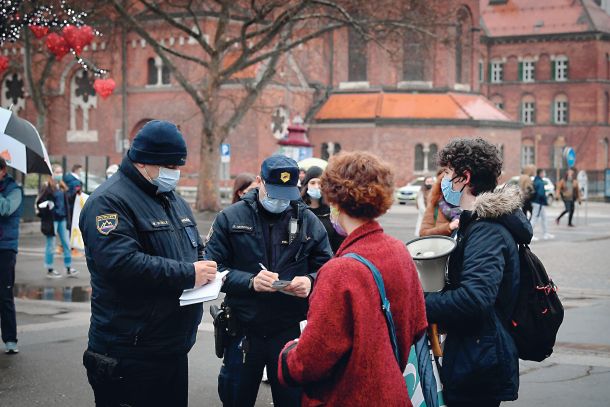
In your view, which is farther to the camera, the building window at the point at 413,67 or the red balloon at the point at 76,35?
the building window at the point at 413,67

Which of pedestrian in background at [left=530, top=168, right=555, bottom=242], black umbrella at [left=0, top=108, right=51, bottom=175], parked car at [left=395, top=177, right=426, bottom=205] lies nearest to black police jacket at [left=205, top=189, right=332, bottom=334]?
black umbrella at [left=0, top=108, right=51, bottom=175]

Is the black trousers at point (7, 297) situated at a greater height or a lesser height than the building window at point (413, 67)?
lesser

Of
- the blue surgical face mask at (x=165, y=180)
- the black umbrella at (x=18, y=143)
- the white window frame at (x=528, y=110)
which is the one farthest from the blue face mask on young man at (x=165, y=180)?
the white window frame at (x=528, y=110)

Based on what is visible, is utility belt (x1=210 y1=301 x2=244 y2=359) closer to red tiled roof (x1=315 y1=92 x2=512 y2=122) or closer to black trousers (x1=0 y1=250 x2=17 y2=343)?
black trousers (x1=0 y1=250 x2=17 y2=343)

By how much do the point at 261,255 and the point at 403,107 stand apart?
4771 centimetres

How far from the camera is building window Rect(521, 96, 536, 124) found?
2931 inches

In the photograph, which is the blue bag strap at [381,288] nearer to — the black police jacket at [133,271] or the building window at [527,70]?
the black police jacket at [133,271]

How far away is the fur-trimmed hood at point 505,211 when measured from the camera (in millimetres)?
4383

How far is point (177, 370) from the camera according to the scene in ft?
15.3

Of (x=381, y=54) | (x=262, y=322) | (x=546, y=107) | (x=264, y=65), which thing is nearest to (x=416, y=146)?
(x=381, y=54)

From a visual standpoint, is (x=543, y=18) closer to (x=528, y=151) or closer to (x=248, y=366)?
(x=528, y=151)

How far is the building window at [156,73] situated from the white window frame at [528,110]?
3609 centimetres

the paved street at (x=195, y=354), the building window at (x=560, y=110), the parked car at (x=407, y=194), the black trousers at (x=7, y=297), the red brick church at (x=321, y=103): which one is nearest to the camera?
the paved street at (x=195, y=354)

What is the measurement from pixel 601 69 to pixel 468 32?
64.2 feet
